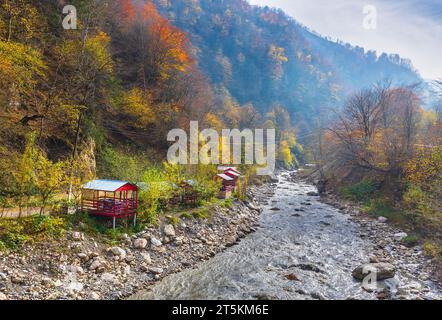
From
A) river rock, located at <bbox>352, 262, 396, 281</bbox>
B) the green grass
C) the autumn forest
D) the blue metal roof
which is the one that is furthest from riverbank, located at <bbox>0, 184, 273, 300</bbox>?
river rock, located at <bbox>352, 262, 396, 281</bbox>

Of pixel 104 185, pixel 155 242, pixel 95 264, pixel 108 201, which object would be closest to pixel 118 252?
pixel 95 264

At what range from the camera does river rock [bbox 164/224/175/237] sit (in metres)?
19.5

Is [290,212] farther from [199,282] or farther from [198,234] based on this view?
[199,282]

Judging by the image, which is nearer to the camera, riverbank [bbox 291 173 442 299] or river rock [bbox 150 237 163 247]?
riverbank [bbox 291 173 442 299]

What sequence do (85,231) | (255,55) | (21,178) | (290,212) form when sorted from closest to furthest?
(21,178), (85,231), (290,212), (255,55)

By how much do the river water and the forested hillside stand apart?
9443 centimetres

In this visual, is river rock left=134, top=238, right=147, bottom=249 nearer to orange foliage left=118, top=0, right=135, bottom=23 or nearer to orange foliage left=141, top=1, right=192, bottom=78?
orange foliage left=141, top=1, right=192, bottom=78

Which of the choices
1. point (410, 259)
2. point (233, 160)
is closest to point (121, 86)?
point (233, 160)

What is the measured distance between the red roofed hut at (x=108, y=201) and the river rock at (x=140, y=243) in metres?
1.84

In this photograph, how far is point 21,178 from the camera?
50.6 feet

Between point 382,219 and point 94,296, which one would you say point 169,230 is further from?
point 382,219

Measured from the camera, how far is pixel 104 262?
1527 centimetres

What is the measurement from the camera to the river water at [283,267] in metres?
14.8
